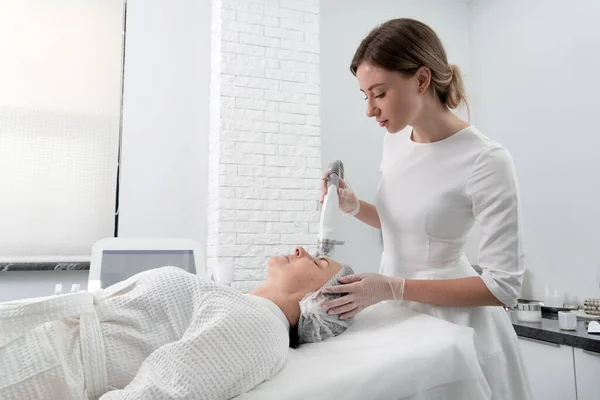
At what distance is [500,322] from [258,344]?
74cm

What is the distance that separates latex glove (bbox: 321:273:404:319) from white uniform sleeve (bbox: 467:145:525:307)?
233 mm

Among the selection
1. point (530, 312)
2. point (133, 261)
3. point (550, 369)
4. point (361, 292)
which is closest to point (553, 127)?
point (530, 312)

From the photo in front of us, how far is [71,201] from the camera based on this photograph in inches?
105

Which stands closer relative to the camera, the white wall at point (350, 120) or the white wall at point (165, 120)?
the white wall at point (165, 120)

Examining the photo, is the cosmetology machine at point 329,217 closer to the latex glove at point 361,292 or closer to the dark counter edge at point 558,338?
the latex glove at point 361,292

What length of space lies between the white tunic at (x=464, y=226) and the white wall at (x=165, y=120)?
1.65m

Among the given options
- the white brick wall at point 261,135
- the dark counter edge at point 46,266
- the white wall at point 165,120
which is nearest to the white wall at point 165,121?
the white wall at point 165,120

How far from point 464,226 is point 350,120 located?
2028mm

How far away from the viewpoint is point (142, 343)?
100cm

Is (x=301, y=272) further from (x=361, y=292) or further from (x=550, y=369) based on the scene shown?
(x=550, y=369)

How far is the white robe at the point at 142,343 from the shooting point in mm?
858

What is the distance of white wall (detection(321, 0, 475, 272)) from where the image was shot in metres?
3.19

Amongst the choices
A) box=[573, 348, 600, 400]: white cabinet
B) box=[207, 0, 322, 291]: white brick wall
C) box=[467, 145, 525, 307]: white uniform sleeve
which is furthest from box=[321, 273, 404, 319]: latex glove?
box=[207, 0, 322, 291]: white brick wall

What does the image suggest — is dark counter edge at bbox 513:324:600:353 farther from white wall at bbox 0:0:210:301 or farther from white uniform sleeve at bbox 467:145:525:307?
white wall at bbox 0:0:210:301
